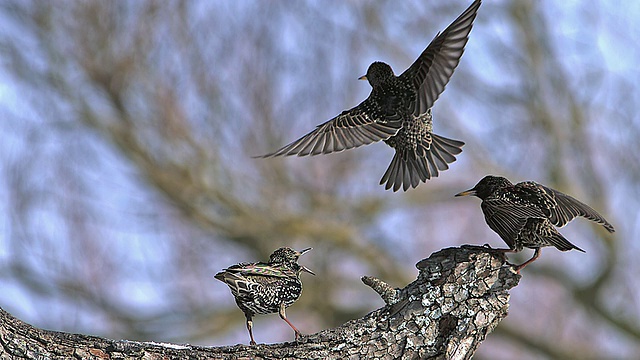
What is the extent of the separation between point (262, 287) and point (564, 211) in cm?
72

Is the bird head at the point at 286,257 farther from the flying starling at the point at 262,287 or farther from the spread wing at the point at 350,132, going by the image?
the spread wing at the point at 350,132

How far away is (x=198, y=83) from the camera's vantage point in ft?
19.5

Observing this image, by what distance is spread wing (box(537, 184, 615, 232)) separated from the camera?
182 centimetres

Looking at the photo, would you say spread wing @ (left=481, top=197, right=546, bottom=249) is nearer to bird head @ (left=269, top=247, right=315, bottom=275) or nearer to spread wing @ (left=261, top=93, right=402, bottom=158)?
spread wing @ (left=261, top=93, right=402, bottom=158)

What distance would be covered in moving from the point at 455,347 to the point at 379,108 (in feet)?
2.11

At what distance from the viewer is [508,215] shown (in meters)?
1.85

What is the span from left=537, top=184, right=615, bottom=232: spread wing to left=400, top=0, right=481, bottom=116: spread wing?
350 millimetres

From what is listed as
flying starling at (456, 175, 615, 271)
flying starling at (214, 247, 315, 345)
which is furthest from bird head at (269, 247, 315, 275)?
flying starling at (456, 175, 615, 271)

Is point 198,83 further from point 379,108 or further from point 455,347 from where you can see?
point 455,347

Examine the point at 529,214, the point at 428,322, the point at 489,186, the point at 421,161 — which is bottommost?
the point at 428,322

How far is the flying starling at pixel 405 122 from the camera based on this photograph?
1.97 metres

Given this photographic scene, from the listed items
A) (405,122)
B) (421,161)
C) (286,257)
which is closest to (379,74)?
(405,122)

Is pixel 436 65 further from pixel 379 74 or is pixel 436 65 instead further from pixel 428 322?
pixel 428 322

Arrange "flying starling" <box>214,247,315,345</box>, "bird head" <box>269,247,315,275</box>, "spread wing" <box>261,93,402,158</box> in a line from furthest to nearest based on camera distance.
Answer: "spread wing" <box>261,93,402,158</box>
"bird head" <box>269,247,315,275</box>
"flying starling" <box>214,247,315,345</box>
